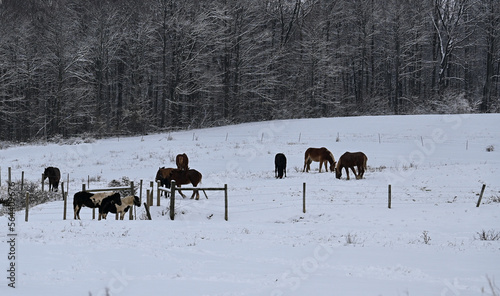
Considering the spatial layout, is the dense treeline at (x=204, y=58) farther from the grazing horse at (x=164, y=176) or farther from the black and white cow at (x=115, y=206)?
the black and white cow at (x=115, y=206)

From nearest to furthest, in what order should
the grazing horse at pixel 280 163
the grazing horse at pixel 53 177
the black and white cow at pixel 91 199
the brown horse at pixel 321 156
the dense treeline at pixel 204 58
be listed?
the black and white cow at pixel 91 199 → the grazing horse at pixel 53 177 → the grazing horse at pixel 280 163 → the brown horse at pixel 321 156 → the dense treeline at pixel 204 58

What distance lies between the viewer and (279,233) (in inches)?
492

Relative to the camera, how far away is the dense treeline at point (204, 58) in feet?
139

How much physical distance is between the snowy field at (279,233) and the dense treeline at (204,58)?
1501 centimetres

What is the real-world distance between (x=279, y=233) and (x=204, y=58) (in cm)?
3656

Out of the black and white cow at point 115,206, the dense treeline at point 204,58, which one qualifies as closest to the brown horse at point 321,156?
the black and white cow at point 115,206

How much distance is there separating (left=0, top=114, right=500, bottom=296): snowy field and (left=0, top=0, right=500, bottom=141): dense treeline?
591 inches

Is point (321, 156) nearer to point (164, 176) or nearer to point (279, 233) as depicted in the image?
point (164, 176)

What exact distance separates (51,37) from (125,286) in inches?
1563

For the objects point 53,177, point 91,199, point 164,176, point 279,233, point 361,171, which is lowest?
point 279,233

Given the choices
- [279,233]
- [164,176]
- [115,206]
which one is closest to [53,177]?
[164,176]

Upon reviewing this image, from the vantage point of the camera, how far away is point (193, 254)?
10.0m

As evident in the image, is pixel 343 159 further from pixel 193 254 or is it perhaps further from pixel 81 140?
pixel 81 140

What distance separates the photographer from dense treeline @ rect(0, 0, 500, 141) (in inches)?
1668
